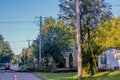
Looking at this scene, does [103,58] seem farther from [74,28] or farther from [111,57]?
[74,28]

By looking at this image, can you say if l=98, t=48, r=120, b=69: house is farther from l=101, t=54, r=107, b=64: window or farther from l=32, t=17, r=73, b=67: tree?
l=32, t=17, r=73, b=67: tree

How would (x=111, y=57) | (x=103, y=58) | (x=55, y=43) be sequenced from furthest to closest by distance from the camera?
(x=55, y=43) < (x=103, y=58) < (x=111, y=57)

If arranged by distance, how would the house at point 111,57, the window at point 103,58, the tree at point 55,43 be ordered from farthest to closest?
1. the tree at point 55,43
2. the window at point 103,58
3. the house at point 111,57

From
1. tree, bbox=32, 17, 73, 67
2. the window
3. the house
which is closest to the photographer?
the house

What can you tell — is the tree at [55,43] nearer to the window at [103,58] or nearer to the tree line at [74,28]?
the tree line at [74,28]

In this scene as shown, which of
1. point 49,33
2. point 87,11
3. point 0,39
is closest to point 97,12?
point 87,11

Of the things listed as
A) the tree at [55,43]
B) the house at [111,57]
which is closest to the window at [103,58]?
the house at [111,57]

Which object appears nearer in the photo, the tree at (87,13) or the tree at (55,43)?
the tree at (87,13)

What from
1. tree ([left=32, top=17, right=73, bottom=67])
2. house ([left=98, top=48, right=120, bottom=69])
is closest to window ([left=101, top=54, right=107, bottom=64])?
house ([left=98, top=48, right=120, bottom=69])

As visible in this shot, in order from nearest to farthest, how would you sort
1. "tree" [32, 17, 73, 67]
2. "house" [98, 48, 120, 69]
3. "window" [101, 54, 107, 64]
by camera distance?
1. "house" [98, 48, 120, 69]
2. "window" [101, 54, 107, 64]
3. "tree" [32, 17, 73, 67]

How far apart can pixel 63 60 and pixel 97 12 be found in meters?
18.6

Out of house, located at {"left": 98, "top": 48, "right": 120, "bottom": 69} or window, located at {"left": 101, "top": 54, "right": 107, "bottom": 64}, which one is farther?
window, located at {"left": 101, "top": 54, "right": 107, "bottom": 64}

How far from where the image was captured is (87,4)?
4847 cm

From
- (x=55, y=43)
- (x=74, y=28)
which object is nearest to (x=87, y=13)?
(x=74, y=28)
